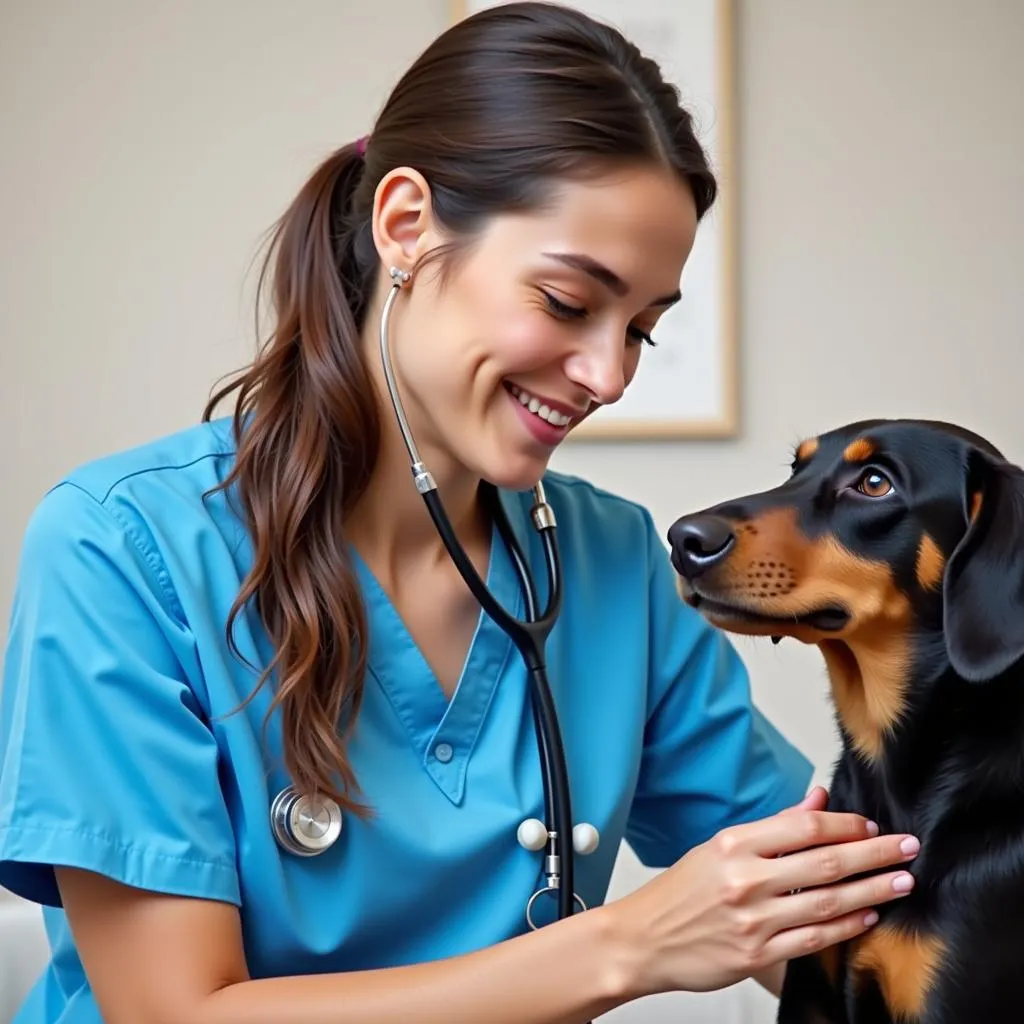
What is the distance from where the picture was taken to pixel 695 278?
1.88 m

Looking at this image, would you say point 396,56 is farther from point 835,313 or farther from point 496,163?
point 496,163

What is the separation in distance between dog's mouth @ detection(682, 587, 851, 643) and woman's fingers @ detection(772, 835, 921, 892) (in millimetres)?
172

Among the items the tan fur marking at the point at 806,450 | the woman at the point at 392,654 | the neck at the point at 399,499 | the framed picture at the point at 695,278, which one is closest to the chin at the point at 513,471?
the woman at the point at 392,654

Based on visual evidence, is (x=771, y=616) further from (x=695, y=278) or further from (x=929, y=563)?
(x=695, y=278)

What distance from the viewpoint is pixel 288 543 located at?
105 centimetres

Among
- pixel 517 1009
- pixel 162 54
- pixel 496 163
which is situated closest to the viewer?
pixel 517 1009

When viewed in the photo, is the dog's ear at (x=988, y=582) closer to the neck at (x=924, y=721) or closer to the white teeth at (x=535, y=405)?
the neck at (x=924, y=721)

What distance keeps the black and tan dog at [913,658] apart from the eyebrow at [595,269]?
192 millimetres

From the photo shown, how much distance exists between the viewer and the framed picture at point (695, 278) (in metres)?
1.84

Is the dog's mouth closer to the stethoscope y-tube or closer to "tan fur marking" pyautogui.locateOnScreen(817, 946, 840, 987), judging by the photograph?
the stethoscope y-tube

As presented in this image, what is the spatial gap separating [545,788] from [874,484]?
0.37 metres

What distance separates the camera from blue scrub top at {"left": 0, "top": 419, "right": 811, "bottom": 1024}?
3.05 ft

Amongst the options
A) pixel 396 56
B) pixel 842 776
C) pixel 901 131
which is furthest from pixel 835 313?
pixel 842 776

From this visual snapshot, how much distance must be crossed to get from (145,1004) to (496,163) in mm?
681
